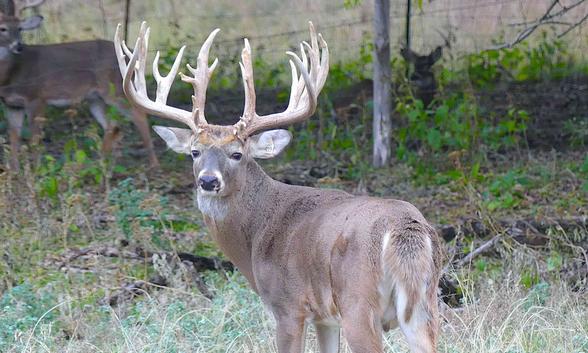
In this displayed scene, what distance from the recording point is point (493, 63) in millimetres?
11516

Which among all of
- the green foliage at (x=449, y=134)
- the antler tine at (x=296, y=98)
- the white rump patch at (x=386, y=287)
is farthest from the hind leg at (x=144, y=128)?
the white rump patch at (x=386, y=287)

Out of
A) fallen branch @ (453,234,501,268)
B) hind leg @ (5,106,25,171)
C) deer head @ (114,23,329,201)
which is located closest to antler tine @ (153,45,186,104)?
deer head @ (114,23,329,201)

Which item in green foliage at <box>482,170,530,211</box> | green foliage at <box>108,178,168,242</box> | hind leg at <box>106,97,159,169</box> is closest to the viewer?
green foliage at <box>108,178,168,242</box>

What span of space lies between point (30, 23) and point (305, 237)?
656 cm

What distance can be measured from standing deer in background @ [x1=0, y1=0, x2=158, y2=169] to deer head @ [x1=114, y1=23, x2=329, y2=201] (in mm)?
4715

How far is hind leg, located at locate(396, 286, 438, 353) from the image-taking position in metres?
4.57

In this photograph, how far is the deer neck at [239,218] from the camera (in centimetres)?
568

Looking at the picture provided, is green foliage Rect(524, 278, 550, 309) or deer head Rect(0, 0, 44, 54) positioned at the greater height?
deer head Rect(0, 0, 44, 54)

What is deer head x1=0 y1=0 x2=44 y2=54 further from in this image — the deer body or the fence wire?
the deer body

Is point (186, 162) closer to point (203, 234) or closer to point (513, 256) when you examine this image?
point (203, 234)

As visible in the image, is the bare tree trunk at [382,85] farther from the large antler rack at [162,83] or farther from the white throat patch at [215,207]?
the white throat patch at [215,207]

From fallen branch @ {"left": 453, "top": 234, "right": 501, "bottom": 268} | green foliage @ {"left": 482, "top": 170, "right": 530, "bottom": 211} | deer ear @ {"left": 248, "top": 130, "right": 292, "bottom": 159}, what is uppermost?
deer ear @ {"left": 248, "top": 130, "right": 292, "bottom": 159}

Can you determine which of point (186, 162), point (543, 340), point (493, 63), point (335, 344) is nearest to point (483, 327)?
point (543, 340)

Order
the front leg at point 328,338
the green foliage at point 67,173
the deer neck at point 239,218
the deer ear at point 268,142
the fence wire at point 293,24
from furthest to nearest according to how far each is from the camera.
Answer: the fence wire at point 293,24 < the green foliage at point 67,173 < the deer ear at point 268,142 < the deer neck at point 239,218 < the front leg at point 328,338
